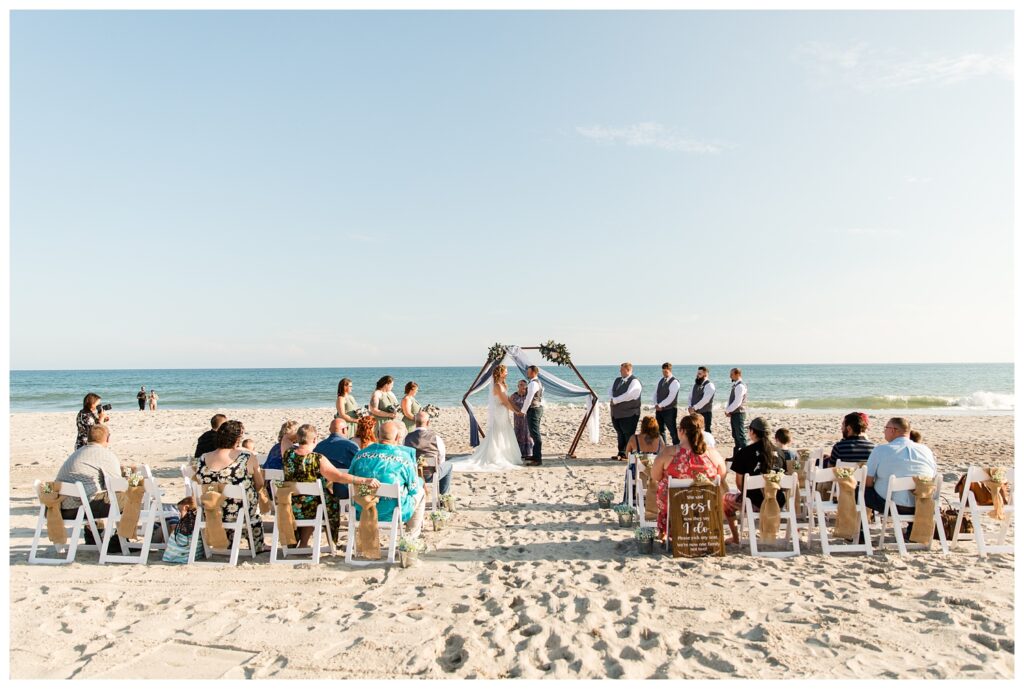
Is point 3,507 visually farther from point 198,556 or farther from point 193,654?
point 193,654

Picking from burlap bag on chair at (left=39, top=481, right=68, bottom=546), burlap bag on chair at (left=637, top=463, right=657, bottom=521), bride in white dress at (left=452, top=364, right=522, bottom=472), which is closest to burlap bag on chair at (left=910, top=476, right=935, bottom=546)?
burlap bag on chair at (left=637, top=463, right=657, bottom=521)

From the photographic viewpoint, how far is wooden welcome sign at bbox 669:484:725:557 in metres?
5.41

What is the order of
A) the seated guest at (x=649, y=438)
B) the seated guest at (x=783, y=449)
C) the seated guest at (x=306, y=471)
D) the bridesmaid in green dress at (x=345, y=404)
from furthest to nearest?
the bridesmaid in green dress at (x=345, y=404) < the seated guest at (x=649, y=438) < the seated guest at (x=783, y=449) < the seated guest at (x=306, y=471)

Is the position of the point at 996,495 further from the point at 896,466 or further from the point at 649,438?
the point at 649,438

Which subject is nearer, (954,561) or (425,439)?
(954,561)

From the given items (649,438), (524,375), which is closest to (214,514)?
(649,438)

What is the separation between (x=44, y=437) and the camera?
17625 mm

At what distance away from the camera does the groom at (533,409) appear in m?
11.1

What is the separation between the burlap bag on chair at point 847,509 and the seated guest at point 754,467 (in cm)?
51

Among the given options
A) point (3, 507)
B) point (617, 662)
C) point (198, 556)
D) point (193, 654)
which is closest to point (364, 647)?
point (193, 654)

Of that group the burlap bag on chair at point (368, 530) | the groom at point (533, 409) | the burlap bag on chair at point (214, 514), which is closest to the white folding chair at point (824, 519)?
the burlap bag on chair at point (368, 530)

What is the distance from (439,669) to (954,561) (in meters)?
4.42

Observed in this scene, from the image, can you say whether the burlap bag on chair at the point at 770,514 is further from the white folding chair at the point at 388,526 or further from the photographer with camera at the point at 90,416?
the photographer with camera at the point at 90,416

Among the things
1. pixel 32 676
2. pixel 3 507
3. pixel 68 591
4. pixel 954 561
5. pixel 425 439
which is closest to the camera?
pixel 32 676
